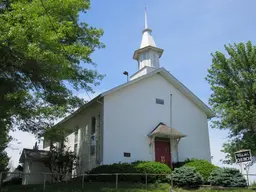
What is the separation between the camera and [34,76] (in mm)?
14891

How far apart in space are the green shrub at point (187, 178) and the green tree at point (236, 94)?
673 centimetres

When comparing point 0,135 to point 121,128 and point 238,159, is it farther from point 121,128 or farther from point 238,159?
point 238,159

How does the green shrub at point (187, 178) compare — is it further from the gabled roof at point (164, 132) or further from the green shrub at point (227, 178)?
the gabled roof at point (164, 132)

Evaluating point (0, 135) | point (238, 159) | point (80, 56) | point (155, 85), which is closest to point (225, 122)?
point (155, 85)

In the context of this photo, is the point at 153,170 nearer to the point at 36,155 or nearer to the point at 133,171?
the point at 133,171

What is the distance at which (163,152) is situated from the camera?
20000 mm

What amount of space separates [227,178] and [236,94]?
811 cm

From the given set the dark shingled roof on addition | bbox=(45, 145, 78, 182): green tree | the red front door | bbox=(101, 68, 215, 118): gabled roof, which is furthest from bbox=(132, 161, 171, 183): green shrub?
the dark shingled roof on addition

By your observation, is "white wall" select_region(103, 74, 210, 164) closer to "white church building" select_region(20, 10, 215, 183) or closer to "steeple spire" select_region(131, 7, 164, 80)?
"white church building" select_region(20, 10, 215, 183)

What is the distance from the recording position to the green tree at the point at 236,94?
20.9 m

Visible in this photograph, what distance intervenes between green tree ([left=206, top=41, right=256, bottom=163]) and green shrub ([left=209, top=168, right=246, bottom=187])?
224 inches

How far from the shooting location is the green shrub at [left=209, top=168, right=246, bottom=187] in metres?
15.2

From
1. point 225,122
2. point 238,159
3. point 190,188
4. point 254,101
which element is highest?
A: point 254,101

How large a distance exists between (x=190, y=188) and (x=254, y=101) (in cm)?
927
